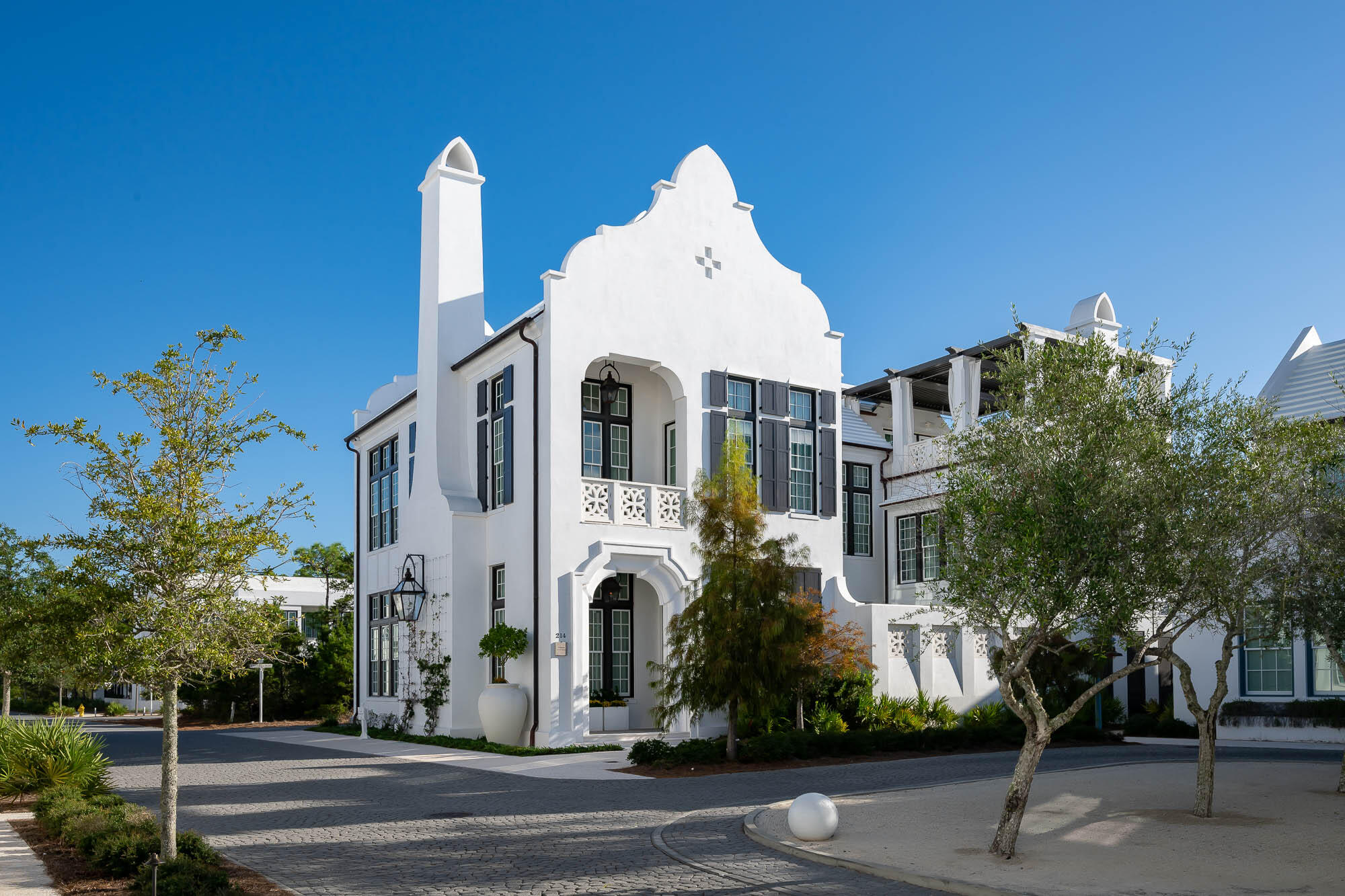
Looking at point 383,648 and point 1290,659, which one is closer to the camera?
point 1290,659

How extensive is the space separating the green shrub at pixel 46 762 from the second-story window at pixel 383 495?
15.7 metres

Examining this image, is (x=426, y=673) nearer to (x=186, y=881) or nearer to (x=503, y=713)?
(x=503, y=713)

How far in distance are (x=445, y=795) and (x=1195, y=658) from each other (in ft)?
58.9

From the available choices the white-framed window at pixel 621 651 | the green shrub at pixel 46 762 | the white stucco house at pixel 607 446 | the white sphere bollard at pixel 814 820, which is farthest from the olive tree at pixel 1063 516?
the white-framed window at pixel 621 651

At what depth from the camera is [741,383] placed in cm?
2531

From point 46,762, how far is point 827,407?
17819mm

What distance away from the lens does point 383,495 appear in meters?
31.1

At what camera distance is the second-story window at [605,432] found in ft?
80.4

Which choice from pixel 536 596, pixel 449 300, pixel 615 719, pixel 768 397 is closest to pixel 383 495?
pixel 449 300

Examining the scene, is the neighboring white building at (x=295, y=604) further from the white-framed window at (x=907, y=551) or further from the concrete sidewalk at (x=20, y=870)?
the concrete sidewalk at (x=20, y=870)

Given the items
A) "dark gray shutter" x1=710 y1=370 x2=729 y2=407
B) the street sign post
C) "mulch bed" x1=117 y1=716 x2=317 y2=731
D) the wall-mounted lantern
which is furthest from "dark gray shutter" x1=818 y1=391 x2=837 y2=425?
the street sign post

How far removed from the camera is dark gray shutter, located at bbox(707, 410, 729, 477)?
79.7 feet

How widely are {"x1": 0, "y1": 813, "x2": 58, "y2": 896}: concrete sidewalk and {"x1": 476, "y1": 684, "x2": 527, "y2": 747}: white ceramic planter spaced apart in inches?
440

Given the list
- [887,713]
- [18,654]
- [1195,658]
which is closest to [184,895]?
[18,654]
